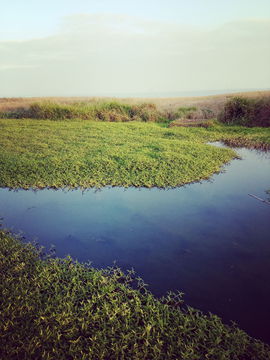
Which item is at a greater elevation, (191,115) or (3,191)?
(191,115)

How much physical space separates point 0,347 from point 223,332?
219 cm

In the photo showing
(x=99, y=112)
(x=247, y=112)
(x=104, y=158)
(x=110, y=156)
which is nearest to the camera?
(x=104, y=158)

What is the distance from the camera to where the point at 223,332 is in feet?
9.06

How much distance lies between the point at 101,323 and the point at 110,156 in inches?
234

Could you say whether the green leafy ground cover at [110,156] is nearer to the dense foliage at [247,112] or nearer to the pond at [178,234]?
the pond at [178,234]

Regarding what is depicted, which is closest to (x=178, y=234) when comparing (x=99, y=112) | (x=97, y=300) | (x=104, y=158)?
(x=97, y=300)

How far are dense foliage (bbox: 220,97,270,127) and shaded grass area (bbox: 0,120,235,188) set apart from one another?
3333 mm

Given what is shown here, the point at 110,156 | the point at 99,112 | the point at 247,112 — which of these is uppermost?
the point at 99,112

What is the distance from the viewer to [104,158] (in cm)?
800

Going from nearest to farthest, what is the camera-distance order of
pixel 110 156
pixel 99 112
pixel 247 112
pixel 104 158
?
pixel 104 158 → pixel 110 156 → pixel 247 112 → pixel 99 112

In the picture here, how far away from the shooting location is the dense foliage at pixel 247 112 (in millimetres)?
13460

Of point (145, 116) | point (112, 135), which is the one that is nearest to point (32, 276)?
point (112, 135)

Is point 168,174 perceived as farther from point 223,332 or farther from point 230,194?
point 223,332

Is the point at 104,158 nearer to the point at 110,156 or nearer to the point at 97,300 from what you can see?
the point at 110,156
